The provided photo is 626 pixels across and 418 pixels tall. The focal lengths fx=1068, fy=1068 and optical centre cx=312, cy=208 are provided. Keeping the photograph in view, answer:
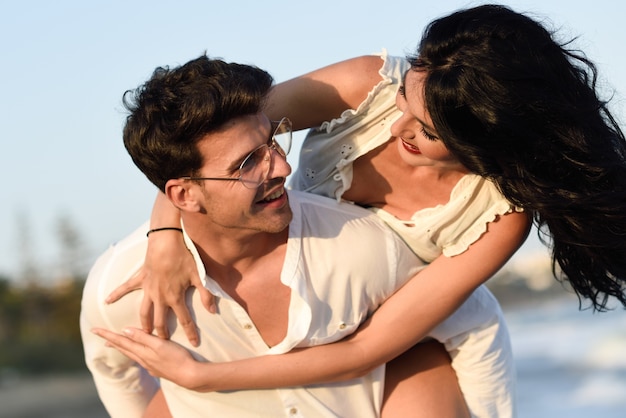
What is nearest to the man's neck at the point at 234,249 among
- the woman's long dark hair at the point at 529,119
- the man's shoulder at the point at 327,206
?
the man's shoulder at the point at 327,206

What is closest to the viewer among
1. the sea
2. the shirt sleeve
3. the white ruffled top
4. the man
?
the man

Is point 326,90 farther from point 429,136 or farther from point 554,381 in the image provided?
point 554,381

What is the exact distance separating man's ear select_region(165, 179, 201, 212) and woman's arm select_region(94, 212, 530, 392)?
0.57 meters

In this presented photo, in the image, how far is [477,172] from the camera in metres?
3.62

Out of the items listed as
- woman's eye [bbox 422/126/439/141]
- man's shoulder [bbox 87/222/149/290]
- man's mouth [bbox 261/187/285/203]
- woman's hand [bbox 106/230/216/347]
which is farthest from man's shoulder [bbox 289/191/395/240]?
man's shoulder [bbox 87/222/149/290]

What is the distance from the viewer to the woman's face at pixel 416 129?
11.8ft

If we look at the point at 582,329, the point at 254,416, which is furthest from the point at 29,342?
the point at 254,416

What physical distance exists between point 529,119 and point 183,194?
1244mm

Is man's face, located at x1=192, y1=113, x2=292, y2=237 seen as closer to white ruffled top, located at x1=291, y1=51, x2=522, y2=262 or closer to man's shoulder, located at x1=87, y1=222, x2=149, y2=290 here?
white ruffled top, located at x1=291, y1=51, x2=522, y2=262

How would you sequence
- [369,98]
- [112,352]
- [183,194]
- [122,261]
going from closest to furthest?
1. [183,194]
2. [369,98]
3. [122,261]
4. [112,352]

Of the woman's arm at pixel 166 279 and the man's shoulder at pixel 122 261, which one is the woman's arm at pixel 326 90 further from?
the man's shoulder at pixel 122 261

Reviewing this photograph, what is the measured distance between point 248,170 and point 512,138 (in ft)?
2.98

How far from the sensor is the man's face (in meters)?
3.70

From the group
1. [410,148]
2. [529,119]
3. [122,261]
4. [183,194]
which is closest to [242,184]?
[183,194]
